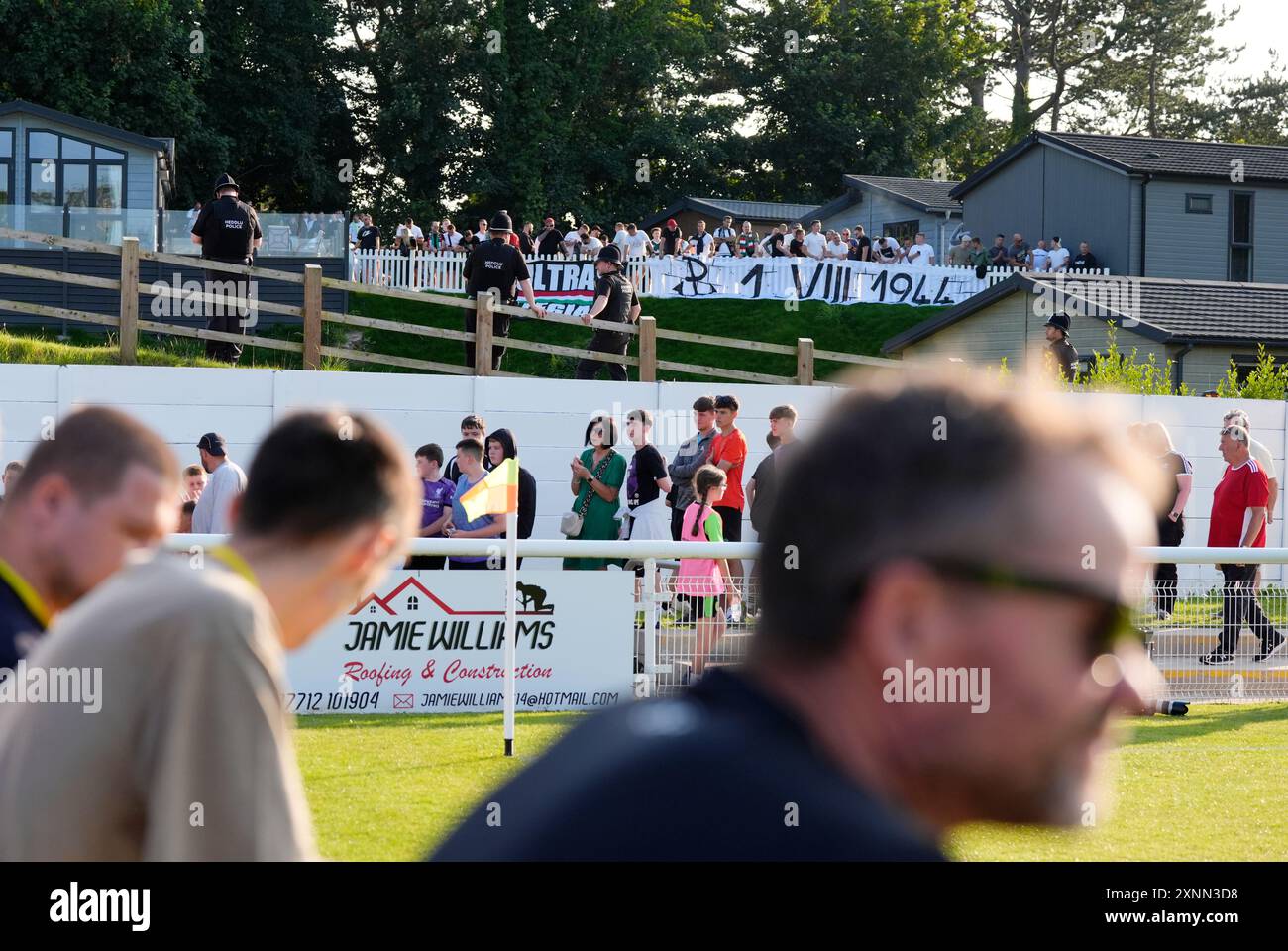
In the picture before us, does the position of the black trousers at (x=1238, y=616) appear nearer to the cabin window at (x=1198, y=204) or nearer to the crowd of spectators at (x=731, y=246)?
the crowd of spectators at (x=731, y=246)

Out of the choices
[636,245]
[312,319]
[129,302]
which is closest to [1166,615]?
[312,319]

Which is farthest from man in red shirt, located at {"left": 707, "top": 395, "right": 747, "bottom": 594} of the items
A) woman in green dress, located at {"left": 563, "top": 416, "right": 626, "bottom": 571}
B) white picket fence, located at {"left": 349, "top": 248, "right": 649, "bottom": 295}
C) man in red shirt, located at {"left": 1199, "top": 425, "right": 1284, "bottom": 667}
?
white picket fence, located at {"left": 349, "top": 248, "right": 649, "bottom": 295}

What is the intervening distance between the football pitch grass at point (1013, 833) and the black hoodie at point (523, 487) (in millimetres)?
2225

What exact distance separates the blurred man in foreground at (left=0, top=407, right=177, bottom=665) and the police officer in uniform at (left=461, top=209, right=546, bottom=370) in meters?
17.9

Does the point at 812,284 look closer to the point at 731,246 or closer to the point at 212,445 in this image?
the point at 731,246

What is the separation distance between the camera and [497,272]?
21516 mm

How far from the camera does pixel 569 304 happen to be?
3189 cm

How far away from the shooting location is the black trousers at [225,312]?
2138 cm

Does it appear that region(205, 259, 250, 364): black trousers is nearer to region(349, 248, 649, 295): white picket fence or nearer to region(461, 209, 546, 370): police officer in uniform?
region(461, 209, 546, 370): police officer in uniform

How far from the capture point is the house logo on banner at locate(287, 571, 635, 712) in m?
11.3

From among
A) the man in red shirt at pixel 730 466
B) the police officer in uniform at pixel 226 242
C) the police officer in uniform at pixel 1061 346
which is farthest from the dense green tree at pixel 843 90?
the man in red shirt at pixel 730 466

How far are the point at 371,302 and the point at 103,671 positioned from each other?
32.9m

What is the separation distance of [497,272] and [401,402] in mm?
A: 3425

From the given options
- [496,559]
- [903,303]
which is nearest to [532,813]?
[496,559]
